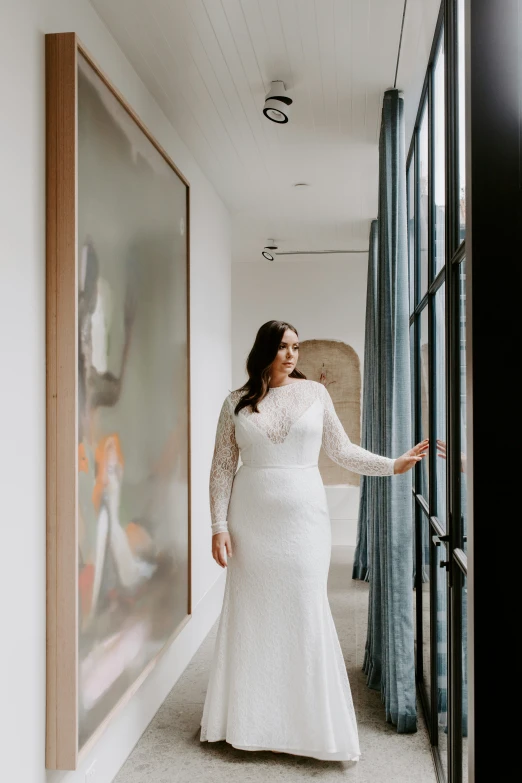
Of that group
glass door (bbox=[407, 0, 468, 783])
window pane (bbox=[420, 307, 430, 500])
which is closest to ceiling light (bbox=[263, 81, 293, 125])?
glass door (bbox=[407, 0, 468, 783])

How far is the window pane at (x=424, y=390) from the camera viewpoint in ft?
8.93

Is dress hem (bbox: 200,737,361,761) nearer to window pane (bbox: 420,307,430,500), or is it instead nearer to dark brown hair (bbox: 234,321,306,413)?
window pane (bbox: 420,307,430,500)

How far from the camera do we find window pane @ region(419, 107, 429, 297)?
2.75 meters

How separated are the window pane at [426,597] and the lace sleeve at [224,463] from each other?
0.78 metres

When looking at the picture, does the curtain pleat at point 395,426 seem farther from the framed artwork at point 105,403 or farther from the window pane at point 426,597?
the framed artwork at point 105,403

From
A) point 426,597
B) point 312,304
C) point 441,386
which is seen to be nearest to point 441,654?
point 426,597

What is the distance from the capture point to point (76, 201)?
1.87m

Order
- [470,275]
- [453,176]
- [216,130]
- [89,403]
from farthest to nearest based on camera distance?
[216,130] → [89,403] → [453,176] → [470,275]

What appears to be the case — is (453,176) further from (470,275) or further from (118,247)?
(118,247)

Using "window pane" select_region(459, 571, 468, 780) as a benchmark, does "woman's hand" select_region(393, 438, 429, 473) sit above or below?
above

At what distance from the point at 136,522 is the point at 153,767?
0.85 meters

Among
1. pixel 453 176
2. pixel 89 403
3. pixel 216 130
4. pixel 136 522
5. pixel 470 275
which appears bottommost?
pixel 136 522

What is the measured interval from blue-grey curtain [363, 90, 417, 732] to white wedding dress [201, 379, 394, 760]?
0.19 meters
